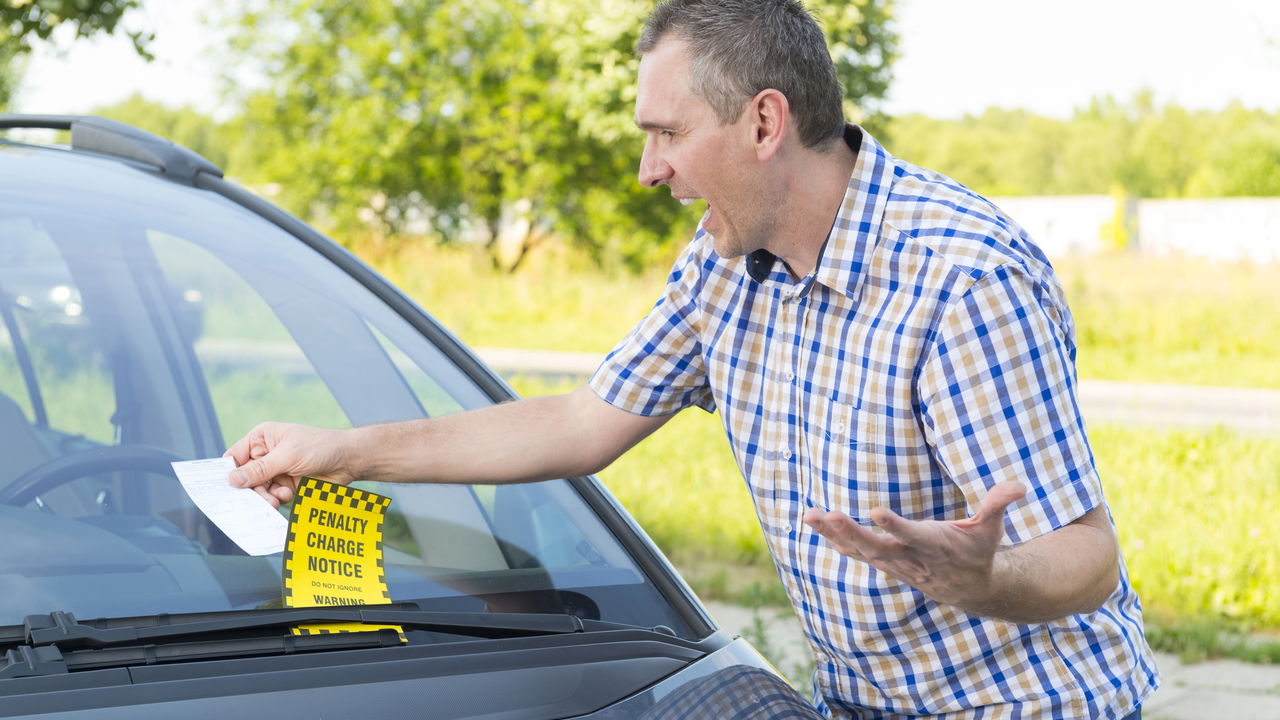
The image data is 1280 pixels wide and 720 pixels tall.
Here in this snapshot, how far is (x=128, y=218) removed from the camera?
182 cm

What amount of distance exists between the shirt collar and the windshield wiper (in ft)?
1.90

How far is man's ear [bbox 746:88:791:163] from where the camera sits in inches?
63.8

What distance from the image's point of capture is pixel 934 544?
121cm

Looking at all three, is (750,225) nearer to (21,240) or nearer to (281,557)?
(281,557)

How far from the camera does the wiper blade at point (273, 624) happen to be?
1.21 metres

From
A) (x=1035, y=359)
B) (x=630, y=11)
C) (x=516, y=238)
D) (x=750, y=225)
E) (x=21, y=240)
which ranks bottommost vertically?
(x=1035, y=359)

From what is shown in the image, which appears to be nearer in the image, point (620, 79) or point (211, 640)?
point (211, 640)

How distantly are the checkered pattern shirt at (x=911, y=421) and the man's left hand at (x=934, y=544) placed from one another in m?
0.24

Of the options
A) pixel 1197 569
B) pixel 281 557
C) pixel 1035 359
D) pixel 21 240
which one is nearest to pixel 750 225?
pixel 1035 359

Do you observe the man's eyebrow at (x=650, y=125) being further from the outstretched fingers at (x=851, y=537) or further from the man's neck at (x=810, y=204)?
the outstretched fingers at (x=851, y=537)

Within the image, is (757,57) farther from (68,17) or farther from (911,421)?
(68,17)

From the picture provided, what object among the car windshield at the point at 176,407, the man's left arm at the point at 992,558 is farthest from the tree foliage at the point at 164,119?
the man's left arm at the point at 992,558

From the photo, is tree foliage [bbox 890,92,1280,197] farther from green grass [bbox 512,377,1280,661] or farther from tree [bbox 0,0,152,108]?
tree [bbox 0,0,152,108]

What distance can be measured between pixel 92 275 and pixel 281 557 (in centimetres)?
60
